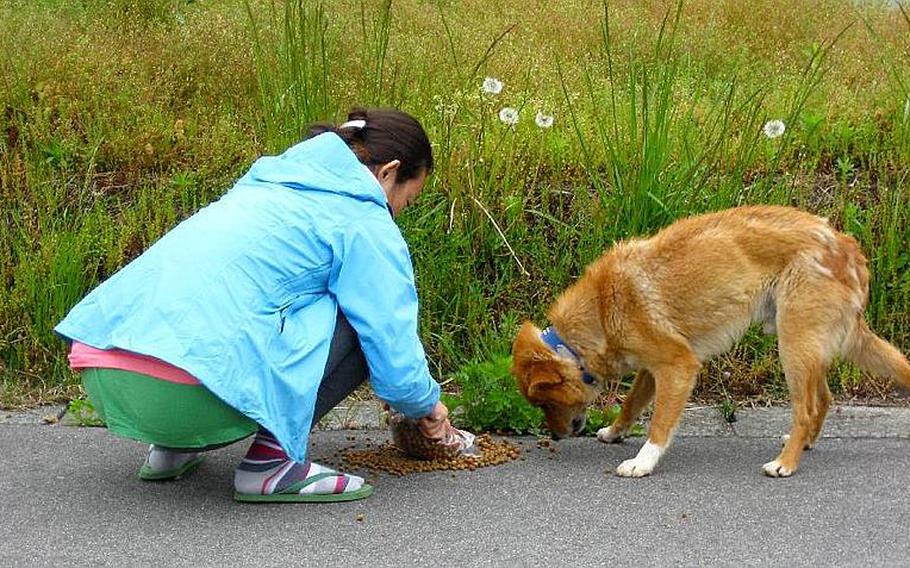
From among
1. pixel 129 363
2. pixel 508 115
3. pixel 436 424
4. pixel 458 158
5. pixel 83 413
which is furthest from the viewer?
pixel 458 158

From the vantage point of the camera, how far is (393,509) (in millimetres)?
4184

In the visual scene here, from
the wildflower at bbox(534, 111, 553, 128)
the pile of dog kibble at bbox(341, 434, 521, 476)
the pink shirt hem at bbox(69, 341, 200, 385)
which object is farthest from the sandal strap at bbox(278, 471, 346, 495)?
the wildflower at bbox(534, 111, 553, 128)

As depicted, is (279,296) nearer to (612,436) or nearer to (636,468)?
(636,468)

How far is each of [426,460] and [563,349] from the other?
74 centimetres

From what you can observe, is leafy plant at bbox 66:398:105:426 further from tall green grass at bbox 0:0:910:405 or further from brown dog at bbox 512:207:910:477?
brown dog at bbox 512:207:910:477

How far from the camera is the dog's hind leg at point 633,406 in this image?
4.96 metres

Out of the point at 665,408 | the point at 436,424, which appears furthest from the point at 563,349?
the point at 436,424

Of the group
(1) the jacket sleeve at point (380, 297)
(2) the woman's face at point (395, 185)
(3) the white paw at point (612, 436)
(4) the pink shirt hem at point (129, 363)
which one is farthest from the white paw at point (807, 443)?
(4) the pink shirt hem at point (129, 363)

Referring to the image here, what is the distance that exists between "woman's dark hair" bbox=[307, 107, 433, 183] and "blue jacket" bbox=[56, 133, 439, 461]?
89 millimetres

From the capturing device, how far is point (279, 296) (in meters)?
3.93

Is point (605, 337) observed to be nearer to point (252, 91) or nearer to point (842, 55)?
point (252, 91)

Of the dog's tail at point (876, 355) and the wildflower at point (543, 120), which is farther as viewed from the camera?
the wildflower at point (543, 120)

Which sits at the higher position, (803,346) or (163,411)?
(803,346)

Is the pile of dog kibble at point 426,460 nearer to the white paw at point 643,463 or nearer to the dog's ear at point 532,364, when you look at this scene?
the dog's ear at point 532,364
